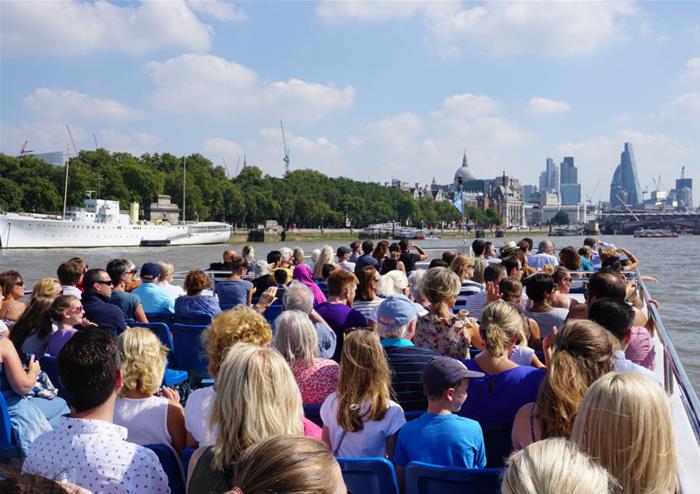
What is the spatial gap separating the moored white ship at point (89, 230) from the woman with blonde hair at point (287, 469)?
241 feet

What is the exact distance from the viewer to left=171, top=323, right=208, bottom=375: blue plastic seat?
7.20m

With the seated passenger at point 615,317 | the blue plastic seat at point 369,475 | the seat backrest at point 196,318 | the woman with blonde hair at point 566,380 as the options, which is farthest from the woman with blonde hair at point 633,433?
the seat backrest at point 196,318

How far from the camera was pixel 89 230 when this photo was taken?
73.6 meters

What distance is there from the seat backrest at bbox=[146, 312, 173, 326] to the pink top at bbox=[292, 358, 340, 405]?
3.93 meters

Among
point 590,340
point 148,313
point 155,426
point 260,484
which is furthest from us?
point 148,313

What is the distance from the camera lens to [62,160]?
170 m

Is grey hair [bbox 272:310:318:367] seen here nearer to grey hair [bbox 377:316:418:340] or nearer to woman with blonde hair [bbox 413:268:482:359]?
grey hair [bbox 377:316:418:340]

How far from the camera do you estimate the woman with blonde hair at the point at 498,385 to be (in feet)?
13.7

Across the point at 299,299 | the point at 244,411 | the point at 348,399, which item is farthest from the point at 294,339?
the point at 244,411

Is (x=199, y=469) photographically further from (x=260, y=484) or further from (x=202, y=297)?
(x=202, y=297)

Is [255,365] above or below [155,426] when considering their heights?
above

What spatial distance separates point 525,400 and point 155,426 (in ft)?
6.93

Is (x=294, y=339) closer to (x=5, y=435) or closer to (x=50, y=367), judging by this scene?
(x=5, y=435)

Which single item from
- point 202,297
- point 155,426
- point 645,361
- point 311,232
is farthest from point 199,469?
point 311,232
